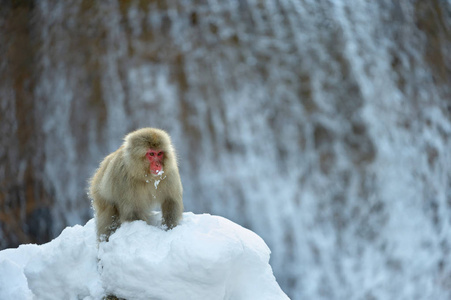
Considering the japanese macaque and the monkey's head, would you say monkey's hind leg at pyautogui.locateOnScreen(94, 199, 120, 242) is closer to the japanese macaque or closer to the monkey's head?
the japanese macaque

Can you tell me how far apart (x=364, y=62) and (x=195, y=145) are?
2897 mm

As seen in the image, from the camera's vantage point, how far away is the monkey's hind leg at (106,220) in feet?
9.52

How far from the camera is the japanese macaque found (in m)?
2.79

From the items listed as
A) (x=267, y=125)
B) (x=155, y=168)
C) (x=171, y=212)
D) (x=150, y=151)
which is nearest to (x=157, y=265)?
(x=171, y=212)

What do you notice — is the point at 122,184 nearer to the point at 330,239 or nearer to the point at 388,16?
the point at 330,239

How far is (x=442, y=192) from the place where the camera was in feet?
23.3

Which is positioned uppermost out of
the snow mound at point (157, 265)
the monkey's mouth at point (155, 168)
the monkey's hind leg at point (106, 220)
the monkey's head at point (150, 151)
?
the monkey's head at point (150, 151)

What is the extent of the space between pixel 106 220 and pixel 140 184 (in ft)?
1.07

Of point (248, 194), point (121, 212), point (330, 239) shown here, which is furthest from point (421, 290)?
point (121, 212)

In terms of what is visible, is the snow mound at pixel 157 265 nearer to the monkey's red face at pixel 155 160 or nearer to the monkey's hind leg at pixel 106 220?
the monkey's hind leg at pixel 106 220

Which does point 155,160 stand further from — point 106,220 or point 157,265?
point 157,265

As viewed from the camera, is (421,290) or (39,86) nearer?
(421,290)

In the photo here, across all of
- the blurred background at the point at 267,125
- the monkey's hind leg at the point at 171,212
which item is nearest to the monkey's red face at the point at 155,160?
the monkey's hind leg at the point at 171,212

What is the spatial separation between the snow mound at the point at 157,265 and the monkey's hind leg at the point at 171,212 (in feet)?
0.22
